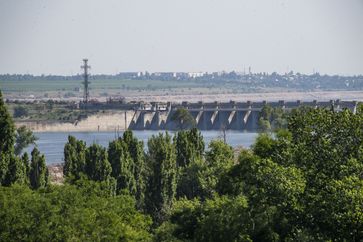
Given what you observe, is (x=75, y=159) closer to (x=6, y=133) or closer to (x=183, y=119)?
(x=6, y=133)

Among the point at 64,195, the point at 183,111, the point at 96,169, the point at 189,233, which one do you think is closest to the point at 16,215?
the point at 64,195

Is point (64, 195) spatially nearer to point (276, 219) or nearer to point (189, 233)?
point (189, 233)

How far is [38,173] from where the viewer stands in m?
42.8

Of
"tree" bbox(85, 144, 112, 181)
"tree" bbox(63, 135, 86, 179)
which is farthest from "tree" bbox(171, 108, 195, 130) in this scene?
"tree" bbox(85, 144, 112, 181)

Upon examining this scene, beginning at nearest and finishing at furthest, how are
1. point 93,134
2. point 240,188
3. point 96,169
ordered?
1. point 240,188
2. point 96,169
3. point 93,134

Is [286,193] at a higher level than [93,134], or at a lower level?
higher

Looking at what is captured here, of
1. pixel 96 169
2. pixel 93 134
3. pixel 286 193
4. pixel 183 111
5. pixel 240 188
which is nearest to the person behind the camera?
pixel 286 193

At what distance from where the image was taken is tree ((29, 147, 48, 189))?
136 ft

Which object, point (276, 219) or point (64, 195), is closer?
point (276, 219)

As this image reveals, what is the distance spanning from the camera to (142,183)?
1796 inches

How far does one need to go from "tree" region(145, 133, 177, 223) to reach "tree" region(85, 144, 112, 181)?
170 centimetres

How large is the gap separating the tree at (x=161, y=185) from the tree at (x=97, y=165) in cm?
170

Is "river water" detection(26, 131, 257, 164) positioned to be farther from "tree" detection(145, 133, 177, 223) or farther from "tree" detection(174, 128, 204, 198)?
"tree" detection(145, 133, 177, 223)

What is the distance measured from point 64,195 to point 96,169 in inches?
411
